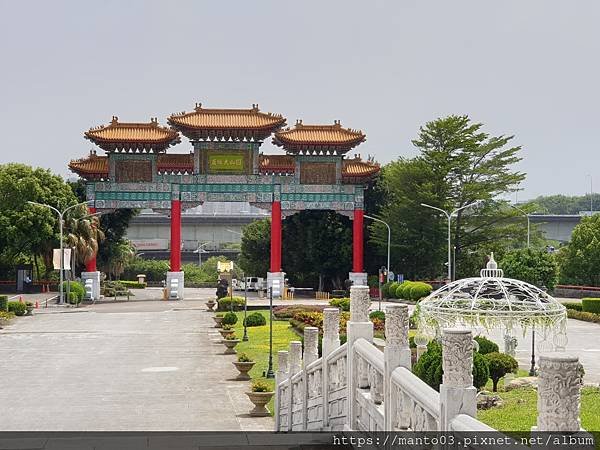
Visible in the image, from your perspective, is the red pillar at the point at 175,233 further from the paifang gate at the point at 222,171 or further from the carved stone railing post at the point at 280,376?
the carved stone railing post at the point at 280,376

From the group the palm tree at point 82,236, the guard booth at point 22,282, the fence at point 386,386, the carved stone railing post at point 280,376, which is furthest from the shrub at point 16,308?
the fence at point 386,386

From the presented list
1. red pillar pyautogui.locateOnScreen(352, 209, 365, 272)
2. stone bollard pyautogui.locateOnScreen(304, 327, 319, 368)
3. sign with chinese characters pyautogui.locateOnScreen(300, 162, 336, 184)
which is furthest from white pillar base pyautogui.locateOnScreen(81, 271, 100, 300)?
stone bollard pyautogui.locateOnScreen(304, 327, 319, 368)

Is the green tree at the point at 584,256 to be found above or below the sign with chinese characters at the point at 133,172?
below

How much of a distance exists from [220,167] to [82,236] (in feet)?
37.2

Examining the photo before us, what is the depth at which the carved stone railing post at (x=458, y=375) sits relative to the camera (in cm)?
703

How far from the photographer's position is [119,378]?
26.3 m

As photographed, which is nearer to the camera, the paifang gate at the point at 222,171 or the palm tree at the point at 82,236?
the palm tree at the point at 82,236

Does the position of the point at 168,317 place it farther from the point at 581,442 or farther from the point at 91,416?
the point at 581,442

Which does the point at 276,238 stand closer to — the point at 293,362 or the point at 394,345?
the point at 293,362

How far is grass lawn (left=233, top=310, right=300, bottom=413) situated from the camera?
28688mm

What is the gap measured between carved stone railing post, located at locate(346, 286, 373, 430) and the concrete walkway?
7288 mm

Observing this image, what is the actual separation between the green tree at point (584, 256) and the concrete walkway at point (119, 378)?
30.6 m

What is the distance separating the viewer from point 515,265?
176 feet

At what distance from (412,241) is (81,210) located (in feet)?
83.7
